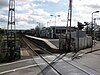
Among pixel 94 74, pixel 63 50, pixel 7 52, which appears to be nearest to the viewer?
pixel 94 74

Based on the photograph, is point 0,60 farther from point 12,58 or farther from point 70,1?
point 70,1

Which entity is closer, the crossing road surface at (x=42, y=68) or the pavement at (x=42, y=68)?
the crossing road surface at (x=42, y=68)

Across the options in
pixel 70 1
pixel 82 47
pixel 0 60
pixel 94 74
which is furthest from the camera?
pixel 82 47

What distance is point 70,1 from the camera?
3528cm

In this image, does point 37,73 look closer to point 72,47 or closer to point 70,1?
point 72,47

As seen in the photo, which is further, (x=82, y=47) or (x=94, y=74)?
(x=82, y=47)

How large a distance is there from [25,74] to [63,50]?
19.1m

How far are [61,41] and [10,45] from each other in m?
13.0

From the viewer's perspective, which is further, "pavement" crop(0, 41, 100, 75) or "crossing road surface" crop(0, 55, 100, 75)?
"pavement" crop(0, 41, 100, 75)

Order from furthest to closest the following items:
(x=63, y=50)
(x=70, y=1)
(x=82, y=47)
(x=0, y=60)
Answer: (x=82, y=47), (x=70, y=1), (x=63, y=50), (x=0, y=60)

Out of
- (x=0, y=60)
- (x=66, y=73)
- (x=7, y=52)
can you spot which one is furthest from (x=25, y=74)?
(x=7, y=52)

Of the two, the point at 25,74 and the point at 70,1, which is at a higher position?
the point at 70,1

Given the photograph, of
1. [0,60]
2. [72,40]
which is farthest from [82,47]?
[0,60]

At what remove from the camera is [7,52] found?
23391 millimetres
